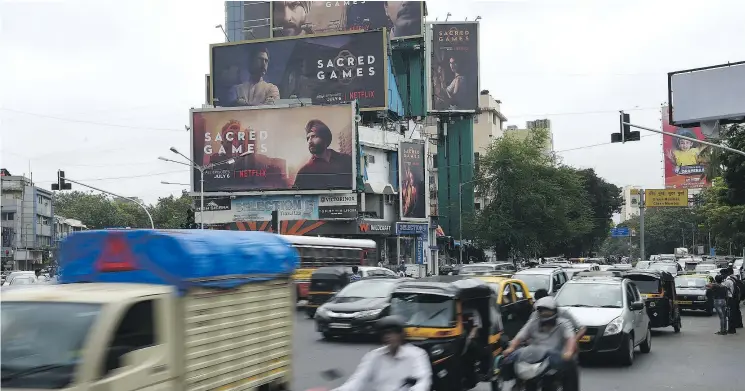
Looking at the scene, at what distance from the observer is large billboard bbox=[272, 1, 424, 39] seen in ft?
231

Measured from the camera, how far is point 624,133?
80.5 feet

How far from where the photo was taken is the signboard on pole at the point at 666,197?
74500 millimetres

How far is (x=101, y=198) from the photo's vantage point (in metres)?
118

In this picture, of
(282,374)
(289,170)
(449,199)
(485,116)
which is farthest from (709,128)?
(485,116)

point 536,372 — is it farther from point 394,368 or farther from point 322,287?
point 322,287

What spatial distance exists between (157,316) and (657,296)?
1648cm

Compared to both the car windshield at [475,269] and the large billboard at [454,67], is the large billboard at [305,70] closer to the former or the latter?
the large billboard at [454,67]

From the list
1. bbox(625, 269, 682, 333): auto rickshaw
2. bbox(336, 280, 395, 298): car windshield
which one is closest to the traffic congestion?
bbox(336, 280, 395, 298): car windshield

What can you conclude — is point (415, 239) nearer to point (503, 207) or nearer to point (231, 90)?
point (503, 207)

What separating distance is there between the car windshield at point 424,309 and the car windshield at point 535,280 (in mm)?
10110

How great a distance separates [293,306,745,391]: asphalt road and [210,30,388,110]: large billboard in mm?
42907

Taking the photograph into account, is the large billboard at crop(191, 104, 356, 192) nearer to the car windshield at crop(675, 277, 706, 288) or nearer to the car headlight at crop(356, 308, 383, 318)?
the car windshield at crop(675, 277, 706, 288)

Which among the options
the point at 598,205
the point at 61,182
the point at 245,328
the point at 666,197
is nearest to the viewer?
the point at 245,328

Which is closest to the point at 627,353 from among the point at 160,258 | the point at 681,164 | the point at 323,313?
the point at 323,313
